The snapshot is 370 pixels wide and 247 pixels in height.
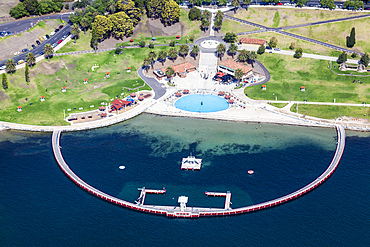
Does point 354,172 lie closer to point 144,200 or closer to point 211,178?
point 211,178

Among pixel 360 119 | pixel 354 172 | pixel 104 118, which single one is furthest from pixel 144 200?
pixel 360 119

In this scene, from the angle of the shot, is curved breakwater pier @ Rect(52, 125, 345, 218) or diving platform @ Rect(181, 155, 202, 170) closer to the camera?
curved breakwater pier @ Rect(52, 125, 345, 218)

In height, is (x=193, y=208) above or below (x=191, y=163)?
below

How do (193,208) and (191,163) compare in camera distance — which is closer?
(193,208)

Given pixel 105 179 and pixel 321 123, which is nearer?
pixel 105 179

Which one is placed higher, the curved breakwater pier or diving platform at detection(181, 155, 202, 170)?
diving platform at detection(181, 155, 202, 170)
